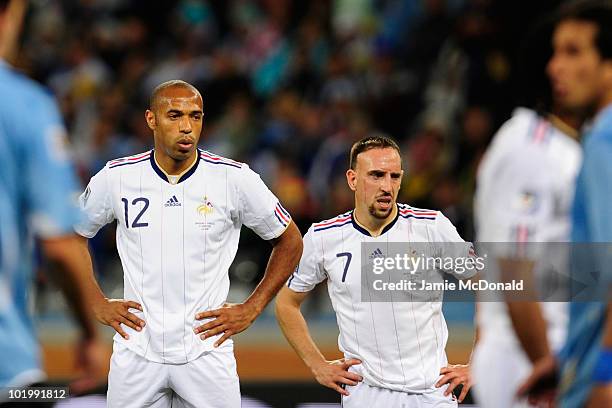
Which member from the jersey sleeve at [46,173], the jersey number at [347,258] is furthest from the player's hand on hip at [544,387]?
the jersey number at [347,258]

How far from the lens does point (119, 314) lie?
4684 mm

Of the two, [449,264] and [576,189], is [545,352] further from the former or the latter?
[449,264]

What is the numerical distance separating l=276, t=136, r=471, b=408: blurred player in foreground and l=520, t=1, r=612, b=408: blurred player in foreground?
1.40m

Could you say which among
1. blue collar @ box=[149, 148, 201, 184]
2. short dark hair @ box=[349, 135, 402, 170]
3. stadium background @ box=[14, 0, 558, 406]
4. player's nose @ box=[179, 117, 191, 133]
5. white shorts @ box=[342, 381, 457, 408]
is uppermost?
stadium background @ box=[14, 0, 558, 406]

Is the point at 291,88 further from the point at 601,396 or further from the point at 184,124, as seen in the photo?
the point at 601,396

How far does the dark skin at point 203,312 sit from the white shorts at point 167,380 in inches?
4.3

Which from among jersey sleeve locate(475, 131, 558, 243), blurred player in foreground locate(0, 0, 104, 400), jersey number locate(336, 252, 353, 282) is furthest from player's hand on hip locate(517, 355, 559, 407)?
jersey number locate(336, 252, 353, 282)

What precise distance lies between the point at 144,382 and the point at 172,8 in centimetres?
1087

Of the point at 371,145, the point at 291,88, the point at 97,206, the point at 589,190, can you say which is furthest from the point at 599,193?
the point at 291,88

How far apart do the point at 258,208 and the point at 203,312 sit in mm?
528

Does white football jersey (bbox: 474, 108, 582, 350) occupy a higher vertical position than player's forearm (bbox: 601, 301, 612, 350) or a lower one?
higher

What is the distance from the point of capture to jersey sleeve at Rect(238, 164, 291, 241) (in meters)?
4.85

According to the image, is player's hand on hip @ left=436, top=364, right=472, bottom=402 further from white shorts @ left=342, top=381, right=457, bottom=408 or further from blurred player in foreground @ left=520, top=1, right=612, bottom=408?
blurred player in foreground @ left=520, top=1, right=612, bottom=408

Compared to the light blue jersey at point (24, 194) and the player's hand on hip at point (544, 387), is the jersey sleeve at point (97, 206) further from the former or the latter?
the player's hand on hip at point (544, 387)
